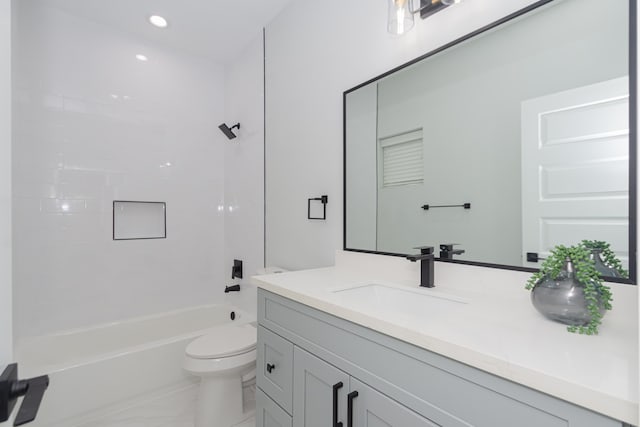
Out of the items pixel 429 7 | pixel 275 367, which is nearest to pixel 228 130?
pixel 429 7

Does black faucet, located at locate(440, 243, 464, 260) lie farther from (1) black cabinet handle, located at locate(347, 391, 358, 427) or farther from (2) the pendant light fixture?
(2) the pendant light fixture

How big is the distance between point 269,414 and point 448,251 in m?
0.98

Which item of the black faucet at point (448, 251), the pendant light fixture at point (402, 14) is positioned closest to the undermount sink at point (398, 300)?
the black faucet at point (448, 251)

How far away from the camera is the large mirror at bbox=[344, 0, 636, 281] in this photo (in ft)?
2.79

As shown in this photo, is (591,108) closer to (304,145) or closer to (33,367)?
(304,145)

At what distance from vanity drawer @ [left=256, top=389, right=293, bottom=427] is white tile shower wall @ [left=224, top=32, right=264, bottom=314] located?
1103 mm

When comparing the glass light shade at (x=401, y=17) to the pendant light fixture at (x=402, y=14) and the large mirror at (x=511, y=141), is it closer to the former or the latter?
the pendant light fixture at (x=402, y=14)

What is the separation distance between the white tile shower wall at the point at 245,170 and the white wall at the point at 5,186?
1787mm

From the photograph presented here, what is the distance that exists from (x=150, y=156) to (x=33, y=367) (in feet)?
5.32

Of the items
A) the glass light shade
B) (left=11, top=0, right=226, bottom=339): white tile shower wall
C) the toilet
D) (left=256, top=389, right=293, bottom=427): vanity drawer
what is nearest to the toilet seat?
the toilet

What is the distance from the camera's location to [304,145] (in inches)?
77.6

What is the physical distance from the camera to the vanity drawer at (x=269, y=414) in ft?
3.79

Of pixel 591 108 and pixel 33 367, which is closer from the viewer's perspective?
pixel 591 108

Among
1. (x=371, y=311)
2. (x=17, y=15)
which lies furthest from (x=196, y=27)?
(x=371, y=311)
